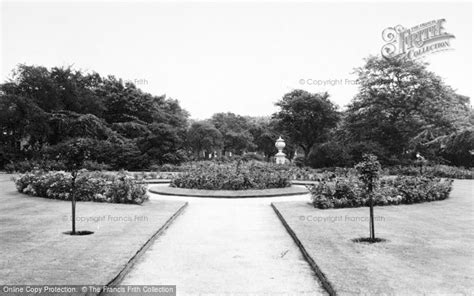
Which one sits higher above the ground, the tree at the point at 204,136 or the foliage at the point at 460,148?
the tree at the point at 204,136

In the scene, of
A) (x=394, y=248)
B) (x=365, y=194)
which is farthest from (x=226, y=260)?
(x=365, y=194)

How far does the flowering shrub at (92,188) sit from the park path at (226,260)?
3.45 meters

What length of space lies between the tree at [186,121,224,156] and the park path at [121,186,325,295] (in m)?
55.7

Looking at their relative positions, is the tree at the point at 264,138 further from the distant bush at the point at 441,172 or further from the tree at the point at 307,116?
the distant bush at the point at 441,172

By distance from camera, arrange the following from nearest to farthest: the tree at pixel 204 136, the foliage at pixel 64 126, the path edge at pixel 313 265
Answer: the path edge at pixel 313 265, the foliage at pixel 64 126, the tree at pixel 204 136

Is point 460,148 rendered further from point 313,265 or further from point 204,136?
point 204,136

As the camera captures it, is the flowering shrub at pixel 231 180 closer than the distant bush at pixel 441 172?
Yes

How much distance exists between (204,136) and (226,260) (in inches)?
2400

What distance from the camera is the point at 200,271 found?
6.43 metres

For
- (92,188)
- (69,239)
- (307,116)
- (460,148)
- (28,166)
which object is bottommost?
(69,239)

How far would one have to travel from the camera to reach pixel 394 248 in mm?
7578

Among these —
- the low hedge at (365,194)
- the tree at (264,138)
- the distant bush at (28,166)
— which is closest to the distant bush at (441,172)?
the low hedge at (365,194)

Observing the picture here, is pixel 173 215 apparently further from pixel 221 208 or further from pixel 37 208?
pixel 37 208

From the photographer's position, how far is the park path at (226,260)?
572cm
